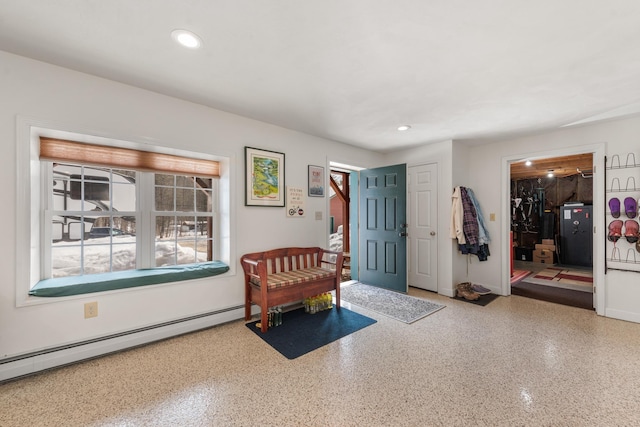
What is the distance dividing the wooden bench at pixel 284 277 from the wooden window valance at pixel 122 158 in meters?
1.13

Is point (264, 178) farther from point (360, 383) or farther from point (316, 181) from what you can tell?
point (360, 383)

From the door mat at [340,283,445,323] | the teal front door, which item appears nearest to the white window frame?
the door mat at [340,283,445,323]

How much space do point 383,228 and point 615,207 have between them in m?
2.66

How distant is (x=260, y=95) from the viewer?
8.03ft

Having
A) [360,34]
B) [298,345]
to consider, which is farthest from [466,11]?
[298,345]

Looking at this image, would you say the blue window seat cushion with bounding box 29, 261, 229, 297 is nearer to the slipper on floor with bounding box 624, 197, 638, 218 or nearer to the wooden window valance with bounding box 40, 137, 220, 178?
the wooden window valance with bounding box 40, 137, 220, 178

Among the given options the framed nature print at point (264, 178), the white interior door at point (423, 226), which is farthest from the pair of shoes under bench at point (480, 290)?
the framed nature print at point (264, 178)

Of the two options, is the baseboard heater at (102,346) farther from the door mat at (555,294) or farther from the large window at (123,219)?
the door mat at (555,294)

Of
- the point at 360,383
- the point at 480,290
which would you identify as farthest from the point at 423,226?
the point at 360,383

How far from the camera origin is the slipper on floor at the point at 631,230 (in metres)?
2.88

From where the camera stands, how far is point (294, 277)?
9.65 feet

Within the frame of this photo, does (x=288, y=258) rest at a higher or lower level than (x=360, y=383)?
higher

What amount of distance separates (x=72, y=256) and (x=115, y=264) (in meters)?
0.32

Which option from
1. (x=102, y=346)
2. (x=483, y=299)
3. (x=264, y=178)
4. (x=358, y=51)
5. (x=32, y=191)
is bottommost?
(x=483, y=299)
